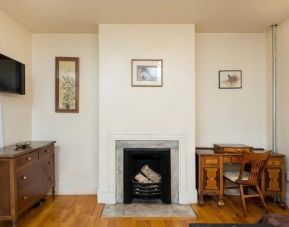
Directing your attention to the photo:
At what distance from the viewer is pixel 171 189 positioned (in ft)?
12.3

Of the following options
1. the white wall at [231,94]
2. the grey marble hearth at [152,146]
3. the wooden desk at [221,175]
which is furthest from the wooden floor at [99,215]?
the white wall at [231,94]

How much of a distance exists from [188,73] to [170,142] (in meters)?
1.05

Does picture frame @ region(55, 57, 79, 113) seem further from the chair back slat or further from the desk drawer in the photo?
the desk drawer

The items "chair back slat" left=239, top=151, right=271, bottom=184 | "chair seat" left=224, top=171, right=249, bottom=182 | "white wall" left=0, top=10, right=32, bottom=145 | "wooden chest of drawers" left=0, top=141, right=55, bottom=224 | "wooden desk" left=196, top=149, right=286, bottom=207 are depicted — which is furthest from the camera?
"wooden desk" left=196, top=149, right=286, bottom=207

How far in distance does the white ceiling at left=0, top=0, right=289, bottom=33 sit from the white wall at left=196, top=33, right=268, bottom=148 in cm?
30

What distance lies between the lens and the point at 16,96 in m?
3.70

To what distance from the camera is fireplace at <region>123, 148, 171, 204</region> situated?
3742 mm

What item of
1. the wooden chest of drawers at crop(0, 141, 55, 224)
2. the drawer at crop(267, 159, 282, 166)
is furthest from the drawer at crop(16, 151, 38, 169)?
the drawer at crop(267, 159, 282, 166)

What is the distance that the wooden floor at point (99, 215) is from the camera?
3077 millimetres

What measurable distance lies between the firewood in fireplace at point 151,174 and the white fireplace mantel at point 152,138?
0.34m

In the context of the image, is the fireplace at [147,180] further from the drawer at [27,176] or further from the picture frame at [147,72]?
the drawer at [27,176]

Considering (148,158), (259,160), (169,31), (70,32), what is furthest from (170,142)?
(70,32)

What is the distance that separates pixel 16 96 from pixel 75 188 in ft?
5.59

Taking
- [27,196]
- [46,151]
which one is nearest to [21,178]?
[27,196]
